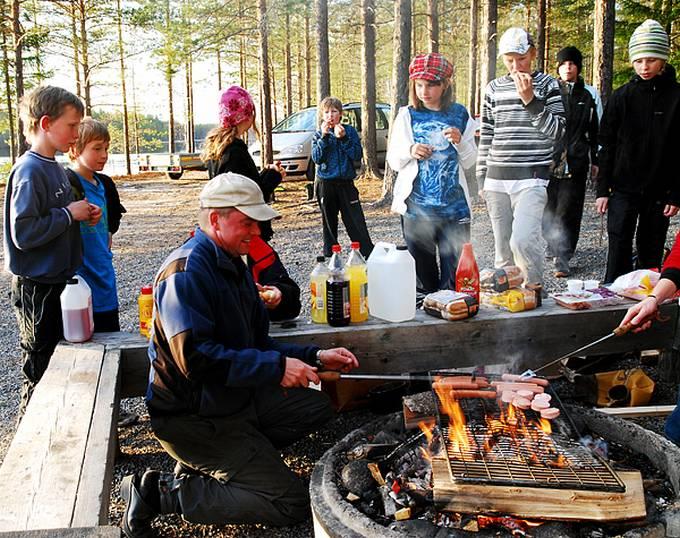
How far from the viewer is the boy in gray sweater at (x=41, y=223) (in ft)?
10.1

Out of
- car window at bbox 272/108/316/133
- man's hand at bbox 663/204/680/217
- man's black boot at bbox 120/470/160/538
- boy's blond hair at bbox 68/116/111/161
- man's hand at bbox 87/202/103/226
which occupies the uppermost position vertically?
car window at bbox 272/108/316/133

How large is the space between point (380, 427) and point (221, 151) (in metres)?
2.51

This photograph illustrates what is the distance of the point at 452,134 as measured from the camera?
4.35m

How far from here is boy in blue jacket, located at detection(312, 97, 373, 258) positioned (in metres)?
7.33

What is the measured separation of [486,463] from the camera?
2295 millimetres

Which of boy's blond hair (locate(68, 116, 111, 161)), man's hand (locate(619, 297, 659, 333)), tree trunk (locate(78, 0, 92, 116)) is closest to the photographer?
man's hand (locate(619, 297, 659, 333))

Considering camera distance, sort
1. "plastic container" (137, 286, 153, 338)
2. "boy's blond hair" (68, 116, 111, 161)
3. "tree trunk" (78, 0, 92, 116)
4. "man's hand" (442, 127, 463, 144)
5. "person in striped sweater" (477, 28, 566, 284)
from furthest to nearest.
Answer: "tree trunk" (78, 0, 92, 116) → "person in striped sweater" (477, 28, 566, 284) → "man's hand" (442, 127, 463, 144) → "boy's blond hair" (68, 116, 111, 161) → "plastic container" (137, 286, 153, 338)

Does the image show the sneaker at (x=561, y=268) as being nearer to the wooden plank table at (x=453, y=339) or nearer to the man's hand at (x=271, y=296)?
the wooden plank table at (x=453, y=339)

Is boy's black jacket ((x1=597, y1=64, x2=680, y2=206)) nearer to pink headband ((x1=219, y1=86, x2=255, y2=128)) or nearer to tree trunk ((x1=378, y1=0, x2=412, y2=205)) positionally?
pink headband ((x1=219, y1=86, x2=255, y2=128))

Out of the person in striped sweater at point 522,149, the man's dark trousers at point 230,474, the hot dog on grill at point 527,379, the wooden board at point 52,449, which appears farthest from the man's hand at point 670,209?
the wooden board at point 52,449

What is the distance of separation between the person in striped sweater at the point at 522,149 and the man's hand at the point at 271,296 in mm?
2080

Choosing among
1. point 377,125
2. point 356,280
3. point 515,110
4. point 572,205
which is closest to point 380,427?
point 356,280

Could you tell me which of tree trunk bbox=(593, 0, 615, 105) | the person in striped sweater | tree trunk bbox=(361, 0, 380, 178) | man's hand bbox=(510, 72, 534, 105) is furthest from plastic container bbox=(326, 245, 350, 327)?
tree trunk bbox=(361, 0, 380, 178)

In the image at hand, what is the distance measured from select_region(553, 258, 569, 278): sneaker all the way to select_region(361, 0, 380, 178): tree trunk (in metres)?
8.69
